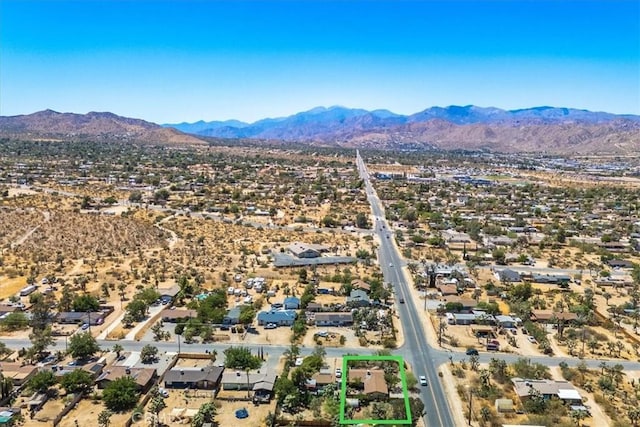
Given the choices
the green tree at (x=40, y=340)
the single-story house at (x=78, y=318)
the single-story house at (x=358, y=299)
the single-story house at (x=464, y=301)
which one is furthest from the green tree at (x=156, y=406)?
the single-story house at (x=464, y=301)

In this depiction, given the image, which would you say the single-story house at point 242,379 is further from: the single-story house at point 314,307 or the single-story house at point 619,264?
the single-story house at point 619,264

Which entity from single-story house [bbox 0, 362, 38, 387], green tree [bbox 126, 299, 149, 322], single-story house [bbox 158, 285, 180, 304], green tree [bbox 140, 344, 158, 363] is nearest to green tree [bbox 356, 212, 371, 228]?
single-story house [bbox 158, 285, 180, 304]

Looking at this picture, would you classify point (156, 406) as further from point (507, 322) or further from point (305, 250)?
point (305, 250)

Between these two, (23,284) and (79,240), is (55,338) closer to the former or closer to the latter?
(23,284)

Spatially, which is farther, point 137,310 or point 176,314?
point 176,314

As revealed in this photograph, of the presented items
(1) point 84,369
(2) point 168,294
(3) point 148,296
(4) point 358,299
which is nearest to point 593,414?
(4) point 358,299

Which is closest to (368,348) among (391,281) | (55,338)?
(391,281)

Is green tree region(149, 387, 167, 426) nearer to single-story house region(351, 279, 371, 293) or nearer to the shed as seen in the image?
the shed
